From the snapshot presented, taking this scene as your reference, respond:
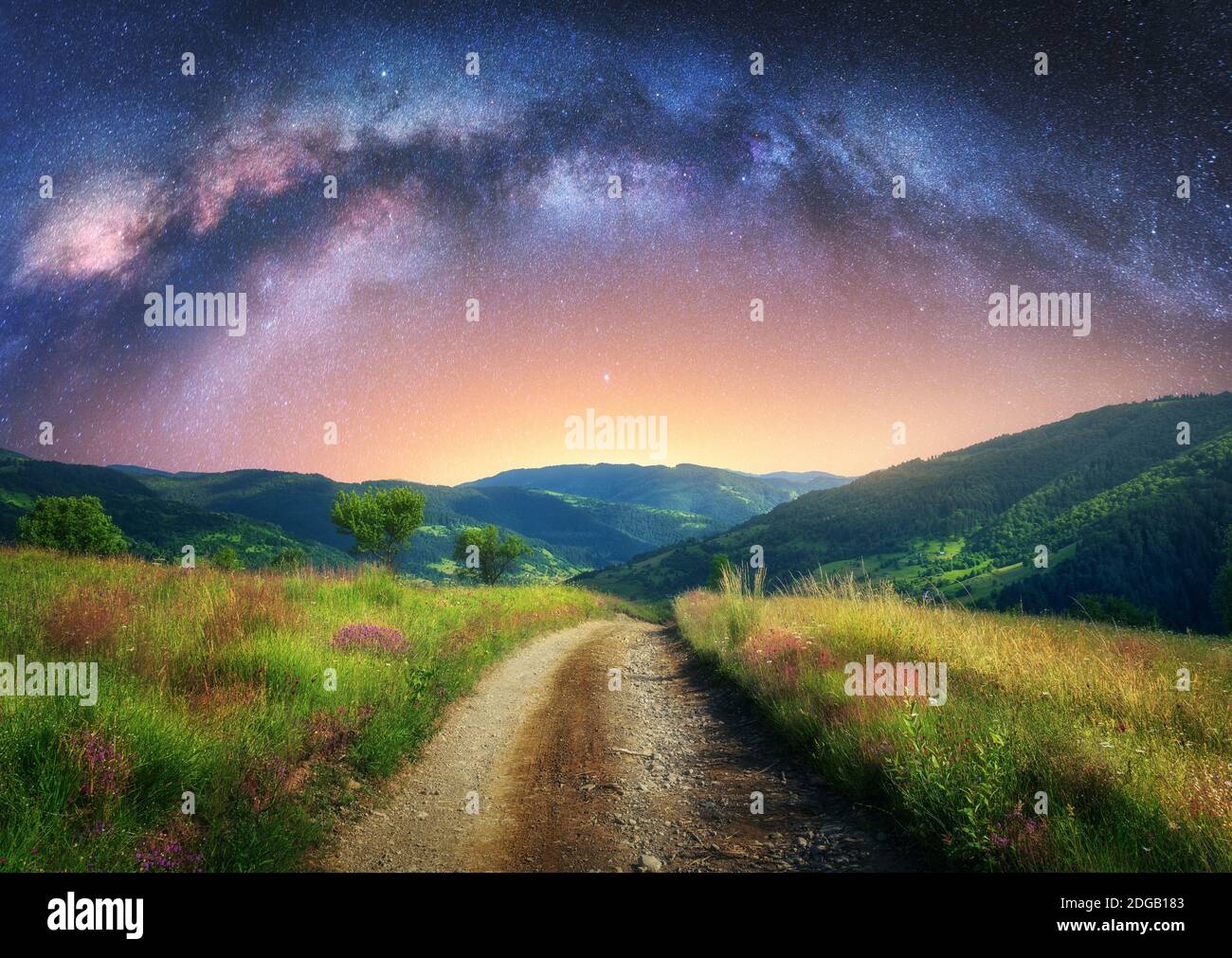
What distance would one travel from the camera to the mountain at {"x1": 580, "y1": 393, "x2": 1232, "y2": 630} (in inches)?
3728

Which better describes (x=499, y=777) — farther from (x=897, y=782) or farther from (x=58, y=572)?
(x=58, y=572)

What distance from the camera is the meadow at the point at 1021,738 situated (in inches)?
146

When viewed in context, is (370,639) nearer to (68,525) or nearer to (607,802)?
(607,802)

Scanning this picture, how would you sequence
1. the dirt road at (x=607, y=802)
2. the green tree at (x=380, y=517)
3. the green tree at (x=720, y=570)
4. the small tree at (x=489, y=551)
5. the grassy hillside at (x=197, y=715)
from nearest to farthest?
the grassy hillside at (x=197, y=715) < the dirt road at (x=607, y=802) < the green tree at (x=720, y=570) < the green tree at (x=380, y=517) < the small tree at (x=489, y=551)

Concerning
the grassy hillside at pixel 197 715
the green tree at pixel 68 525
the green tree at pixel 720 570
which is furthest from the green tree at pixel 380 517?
the grassy hillside at pixel 197 715

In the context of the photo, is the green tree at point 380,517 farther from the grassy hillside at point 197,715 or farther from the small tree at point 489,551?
the grassy hillside at point 197,715

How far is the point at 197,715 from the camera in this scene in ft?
17.1

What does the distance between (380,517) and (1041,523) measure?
6087 inches

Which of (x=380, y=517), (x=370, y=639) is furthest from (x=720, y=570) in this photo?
(x=380, y=517)

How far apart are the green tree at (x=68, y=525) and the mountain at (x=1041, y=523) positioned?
95.2m

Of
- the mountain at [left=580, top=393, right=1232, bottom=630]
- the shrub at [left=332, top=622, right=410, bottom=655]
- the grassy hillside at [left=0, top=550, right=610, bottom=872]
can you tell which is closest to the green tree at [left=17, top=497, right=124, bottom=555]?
the grassy hillside at [left=0, top=550, right=610, bottom=872]
